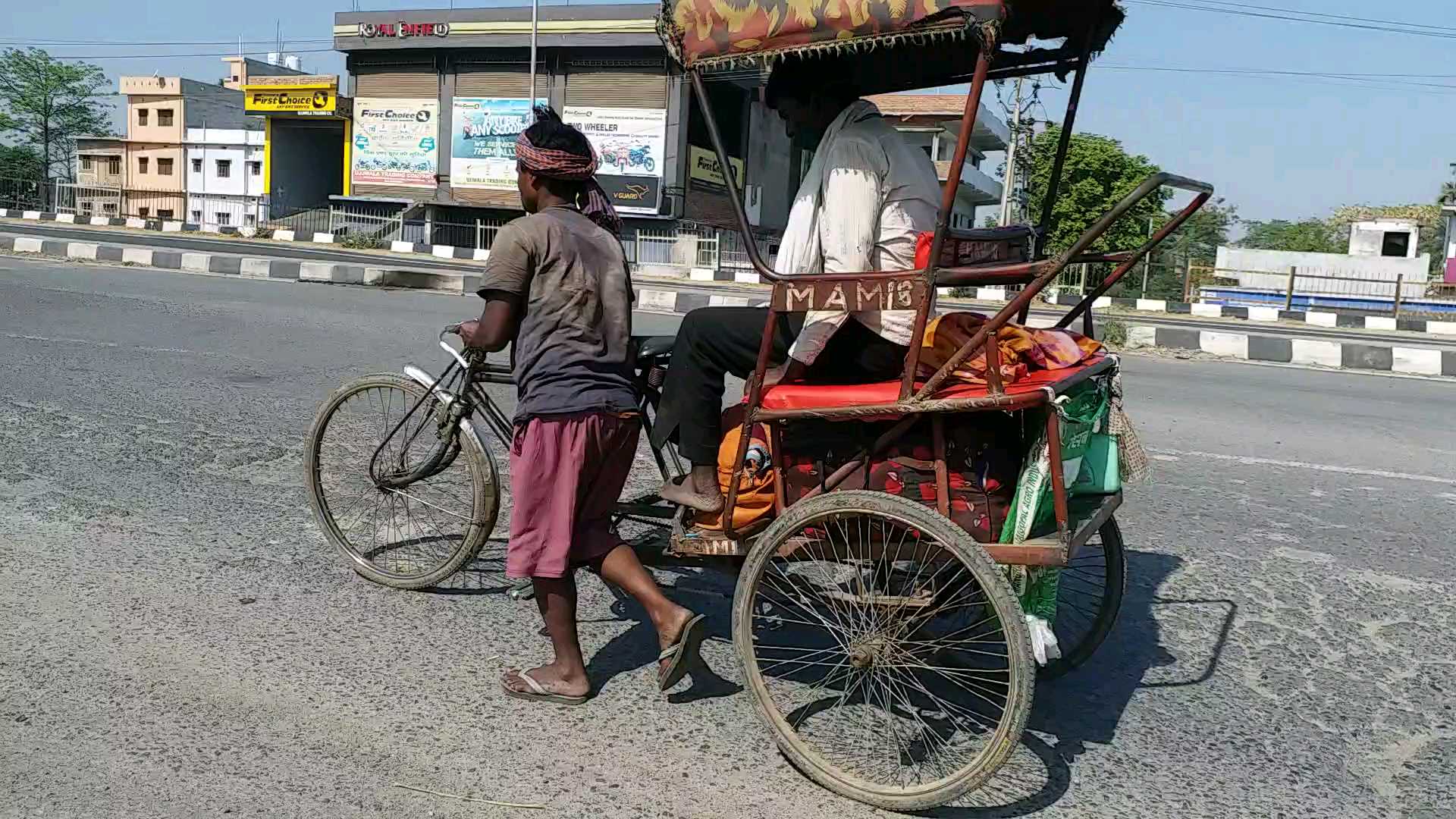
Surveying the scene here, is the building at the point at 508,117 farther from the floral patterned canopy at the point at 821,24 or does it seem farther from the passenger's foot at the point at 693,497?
the floral patterned canopy at the point at 821,24

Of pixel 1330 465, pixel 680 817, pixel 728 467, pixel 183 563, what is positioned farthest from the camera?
pixel 1330 465

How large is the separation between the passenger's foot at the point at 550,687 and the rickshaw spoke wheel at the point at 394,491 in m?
0.73

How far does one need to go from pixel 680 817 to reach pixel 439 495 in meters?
2.00

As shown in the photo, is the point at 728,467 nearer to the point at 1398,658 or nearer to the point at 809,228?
the point at 809,228

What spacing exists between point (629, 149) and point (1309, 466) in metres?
32.9

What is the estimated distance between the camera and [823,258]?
2951mm

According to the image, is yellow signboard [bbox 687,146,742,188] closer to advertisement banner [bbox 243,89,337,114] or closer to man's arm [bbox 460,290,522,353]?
advertisement banner [bbox 243,89,337,114]

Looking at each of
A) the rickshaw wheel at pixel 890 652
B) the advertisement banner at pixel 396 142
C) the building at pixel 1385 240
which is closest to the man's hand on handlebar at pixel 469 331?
the rickshaw wheel at pixel 890 652

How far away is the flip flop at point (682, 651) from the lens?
3.05 metres

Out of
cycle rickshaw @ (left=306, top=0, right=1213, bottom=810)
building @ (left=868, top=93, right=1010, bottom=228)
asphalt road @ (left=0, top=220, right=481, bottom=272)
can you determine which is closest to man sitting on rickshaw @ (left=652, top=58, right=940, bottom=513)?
cycle rickshaw @ (left=306, top=0, right=1213, bottom=810)

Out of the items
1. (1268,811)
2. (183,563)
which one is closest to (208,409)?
(183,563)

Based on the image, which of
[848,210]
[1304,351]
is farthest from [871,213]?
[1304,351]

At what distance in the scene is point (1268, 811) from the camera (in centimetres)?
273

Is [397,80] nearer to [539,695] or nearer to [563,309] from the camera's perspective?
[563,309]
